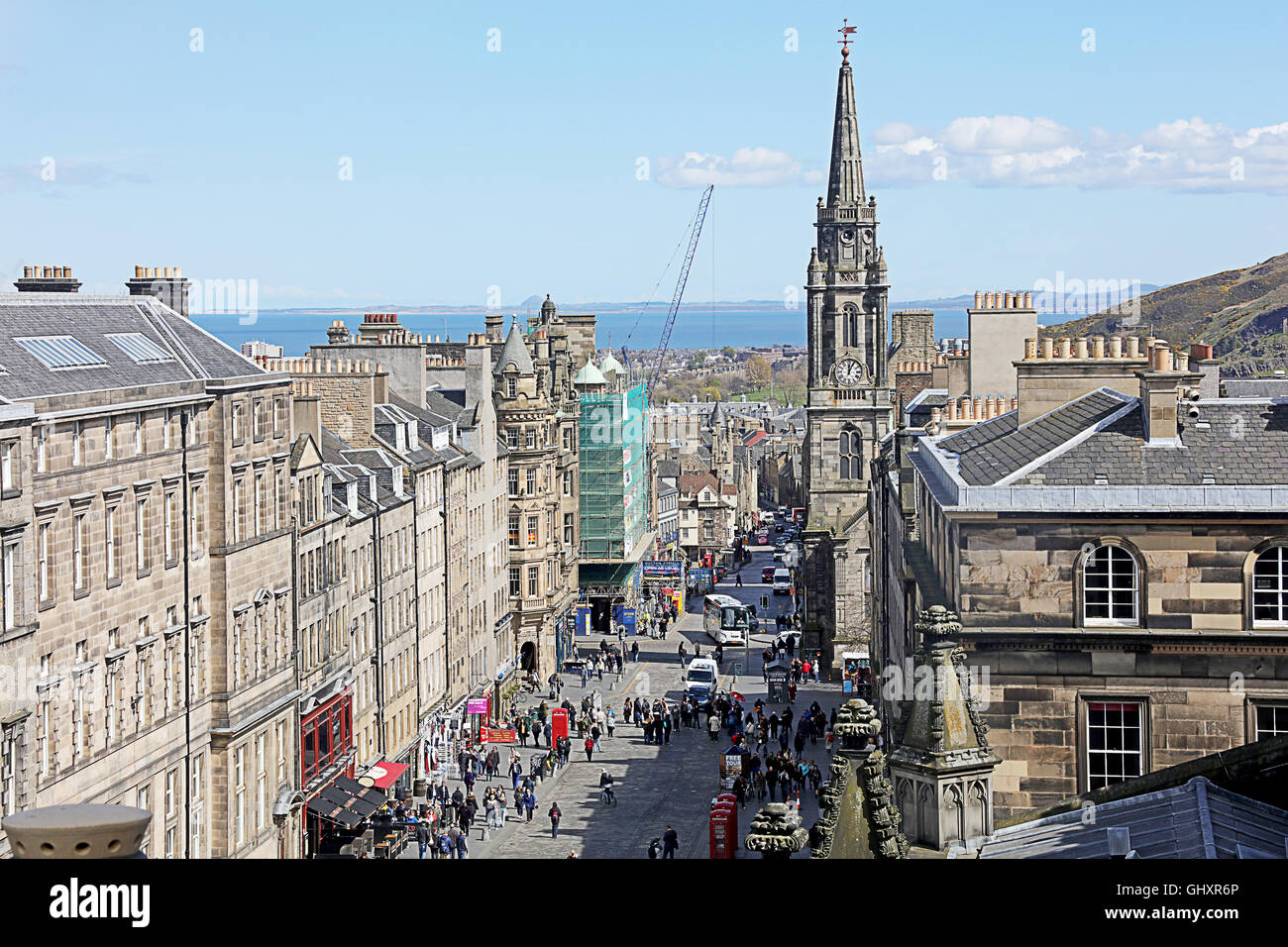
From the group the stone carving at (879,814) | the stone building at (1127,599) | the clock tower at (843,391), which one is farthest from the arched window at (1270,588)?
the clock tower at (843,391)

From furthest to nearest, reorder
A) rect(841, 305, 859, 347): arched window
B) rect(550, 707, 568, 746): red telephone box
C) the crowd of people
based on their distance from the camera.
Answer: rect(841, 305, 859, 347): arched window
rect(550, 707, 568, 746): red telephone box
the crowd of people

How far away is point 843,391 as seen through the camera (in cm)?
9638

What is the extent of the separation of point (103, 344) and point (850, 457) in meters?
59.8

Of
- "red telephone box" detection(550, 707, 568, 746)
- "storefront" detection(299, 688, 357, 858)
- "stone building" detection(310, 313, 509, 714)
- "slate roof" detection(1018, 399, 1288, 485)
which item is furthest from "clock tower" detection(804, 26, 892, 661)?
"slate roof" detection(1018, 399, 1288, 485)

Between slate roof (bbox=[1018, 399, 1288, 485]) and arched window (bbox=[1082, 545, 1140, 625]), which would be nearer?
arched window (bbox=[1082, 545, 1140, 625])

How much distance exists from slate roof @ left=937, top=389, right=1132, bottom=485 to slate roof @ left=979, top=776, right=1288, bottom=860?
974 cm

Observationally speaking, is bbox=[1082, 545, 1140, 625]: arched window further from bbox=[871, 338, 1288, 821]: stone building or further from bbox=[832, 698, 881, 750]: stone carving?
bbox=[832, 698, 881, 750]: stone carving

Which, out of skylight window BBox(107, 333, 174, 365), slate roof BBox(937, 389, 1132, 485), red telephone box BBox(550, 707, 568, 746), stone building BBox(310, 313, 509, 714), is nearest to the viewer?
slate roof BBox(937, 389, 1132, 485)

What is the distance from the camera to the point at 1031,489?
2714cm

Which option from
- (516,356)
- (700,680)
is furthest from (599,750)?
(516,356)

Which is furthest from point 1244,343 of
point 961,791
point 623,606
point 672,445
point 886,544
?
point 961,791

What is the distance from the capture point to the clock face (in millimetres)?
97000

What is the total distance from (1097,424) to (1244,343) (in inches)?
6071

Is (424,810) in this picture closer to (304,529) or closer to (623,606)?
(304,529)
